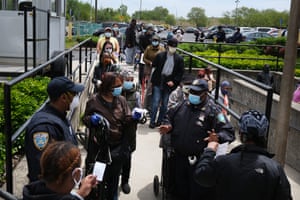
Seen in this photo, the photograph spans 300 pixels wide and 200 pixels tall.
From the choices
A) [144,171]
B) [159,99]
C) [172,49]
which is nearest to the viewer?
[144,171]

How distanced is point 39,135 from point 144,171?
3392 mm

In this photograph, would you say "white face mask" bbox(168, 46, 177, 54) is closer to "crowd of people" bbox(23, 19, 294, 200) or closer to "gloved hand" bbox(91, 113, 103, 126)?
"crowd of people" bbox(23, 19, 294, 200)

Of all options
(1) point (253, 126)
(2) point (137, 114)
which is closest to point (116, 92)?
(2) point (137, 114)

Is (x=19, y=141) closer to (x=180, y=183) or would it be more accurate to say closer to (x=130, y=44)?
(x=180, y=183)

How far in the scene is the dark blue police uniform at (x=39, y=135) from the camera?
2.91 m

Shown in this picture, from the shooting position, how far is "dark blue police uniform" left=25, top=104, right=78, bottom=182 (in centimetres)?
291

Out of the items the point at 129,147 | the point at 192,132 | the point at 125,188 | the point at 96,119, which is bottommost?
the point at 125,188

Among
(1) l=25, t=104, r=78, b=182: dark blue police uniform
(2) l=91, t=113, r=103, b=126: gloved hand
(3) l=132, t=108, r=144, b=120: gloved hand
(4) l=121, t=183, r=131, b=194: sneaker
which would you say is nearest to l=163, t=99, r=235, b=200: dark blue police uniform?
(3) l=132, t=108, r=144, b=120: gloved hand

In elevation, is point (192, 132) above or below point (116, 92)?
below

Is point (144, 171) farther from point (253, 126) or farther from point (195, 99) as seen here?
point (253, 126)

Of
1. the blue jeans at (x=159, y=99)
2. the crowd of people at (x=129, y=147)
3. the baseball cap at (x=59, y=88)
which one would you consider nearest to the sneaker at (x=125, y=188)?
the crowd of people at (x=129, y=147)

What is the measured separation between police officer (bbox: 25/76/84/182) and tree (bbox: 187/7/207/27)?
150 m

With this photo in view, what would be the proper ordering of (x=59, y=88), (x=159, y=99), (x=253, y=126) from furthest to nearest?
(x=159, y=99) < (x=59, y=88) < (x=253, y=126)

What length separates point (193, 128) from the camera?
4.27 m
